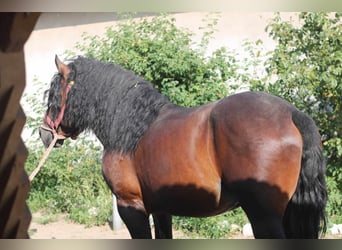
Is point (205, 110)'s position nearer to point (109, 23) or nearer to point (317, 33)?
point (317, 33)

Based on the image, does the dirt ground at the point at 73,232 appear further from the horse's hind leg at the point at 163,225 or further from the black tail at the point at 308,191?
the black tail at the point at 308,191

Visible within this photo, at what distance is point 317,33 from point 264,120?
106 inches

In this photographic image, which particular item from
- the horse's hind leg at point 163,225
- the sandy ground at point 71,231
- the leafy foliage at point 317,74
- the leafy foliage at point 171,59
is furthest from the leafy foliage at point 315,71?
the horse's hind leg at point 163,225

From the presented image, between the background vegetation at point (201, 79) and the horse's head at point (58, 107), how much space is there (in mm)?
1835

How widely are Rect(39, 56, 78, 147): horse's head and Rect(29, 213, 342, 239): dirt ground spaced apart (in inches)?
64.5

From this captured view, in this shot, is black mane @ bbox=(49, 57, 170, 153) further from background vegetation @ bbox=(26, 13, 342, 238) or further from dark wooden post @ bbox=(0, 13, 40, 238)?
dark wooden post @ bbox=(0, 13, 40, 238)

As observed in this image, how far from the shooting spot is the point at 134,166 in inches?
142

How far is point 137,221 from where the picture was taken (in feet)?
12.0

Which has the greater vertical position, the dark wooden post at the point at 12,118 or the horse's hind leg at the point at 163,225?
the dark wooden post at the point at 12,118

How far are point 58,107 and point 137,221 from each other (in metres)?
0.96

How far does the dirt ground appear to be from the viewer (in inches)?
221

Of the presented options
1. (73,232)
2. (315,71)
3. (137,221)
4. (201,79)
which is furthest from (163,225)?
(315,71)

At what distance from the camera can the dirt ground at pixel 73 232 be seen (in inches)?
221

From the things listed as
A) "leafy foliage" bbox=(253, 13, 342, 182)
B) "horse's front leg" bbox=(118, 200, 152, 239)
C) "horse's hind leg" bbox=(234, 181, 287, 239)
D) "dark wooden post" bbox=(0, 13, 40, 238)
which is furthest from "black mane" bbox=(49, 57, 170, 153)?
"dark wooden post" bbox=(0, 13, 40, 238)
